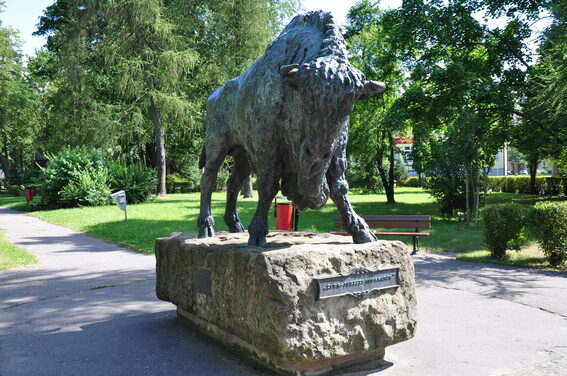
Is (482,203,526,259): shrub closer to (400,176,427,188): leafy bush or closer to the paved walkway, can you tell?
the paved walkway

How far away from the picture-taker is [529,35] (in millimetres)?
15781

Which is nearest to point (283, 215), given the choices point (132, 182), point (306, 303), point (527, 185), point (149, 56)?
point (306, 303)

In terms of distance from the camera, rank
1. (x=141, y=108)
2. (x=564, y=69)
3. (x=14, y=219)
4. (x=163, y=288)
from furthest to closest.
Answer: (x=141, y=108) < (x=14, y=219) < (x=564, y=69) < (x=163, y=288)

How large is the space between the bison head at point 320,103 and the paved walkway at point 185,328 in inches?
70.8

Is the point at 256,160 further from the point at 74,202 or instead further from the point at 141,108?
the point at 141,108

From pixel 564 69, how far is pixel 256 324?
9925mm

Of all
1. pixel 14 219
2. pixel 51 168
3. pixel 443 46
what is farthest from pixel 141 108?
pixel 443 46

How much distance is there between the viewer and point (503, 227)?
913 centimetres

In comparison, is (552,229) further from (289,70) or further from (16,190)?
(16,190)

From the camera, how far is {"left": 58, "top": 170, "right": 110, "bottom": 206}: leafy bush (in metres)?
19.0

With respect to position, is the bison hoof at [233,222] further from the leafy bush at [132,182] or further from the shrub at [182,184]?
the shrub at [182,184]

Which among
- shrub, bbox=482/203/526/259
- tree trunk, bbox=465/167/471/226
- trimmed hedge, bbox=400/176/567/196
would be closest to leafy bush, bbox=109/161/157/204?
tree trunk, bbox=465/167/471/226

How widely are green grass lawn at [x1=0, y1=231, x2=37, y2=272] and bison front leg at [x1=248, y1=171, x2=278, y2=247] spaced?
21.8 ft

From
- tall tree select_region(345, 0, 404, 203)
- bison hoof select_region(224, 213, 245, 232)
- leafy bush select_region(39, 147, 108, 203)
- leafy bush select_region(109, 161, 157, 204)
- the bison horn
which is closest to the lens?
the bison horn
